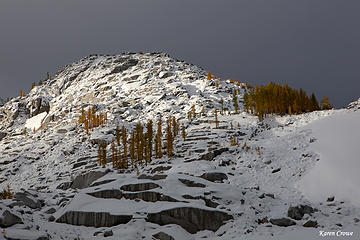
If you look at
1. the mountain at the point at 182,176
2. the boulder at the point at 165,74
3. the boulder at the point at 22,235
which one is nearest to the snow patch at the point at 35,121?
the mountain at the point at 182,176

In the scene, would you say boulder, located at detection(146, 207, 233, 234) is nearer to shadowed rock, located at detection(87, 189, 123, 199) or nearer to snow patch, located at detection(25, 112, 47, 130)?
shadowed rock, located at detection(87, 189, 123, 199)

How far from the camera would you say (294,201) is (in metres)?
29.1

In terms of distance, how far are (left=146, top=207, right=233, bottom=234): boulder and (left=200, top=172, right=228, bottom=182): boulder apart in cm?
1511

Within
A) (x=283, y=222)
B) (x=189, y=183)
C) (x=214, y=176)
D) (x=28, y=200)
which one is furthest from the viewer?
(x=214, y=176)

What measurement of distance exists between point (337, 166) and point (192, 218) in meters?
20.2

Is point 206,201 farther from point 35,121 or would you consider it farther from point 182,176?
point 35,121

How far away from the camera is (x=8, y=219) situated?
2002 cm

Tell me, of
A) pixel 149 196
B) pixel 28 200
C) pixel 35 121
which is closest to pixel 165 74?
pixel 35 121

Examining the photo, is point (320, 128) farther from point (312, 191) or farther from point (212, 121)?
point (212, 121)

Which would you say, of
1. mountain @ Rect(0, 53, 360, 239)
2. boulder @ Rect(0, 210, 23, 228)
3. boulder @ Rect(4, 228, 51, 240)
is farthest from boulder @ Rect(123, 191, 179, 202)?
boulder @ Rect(0, 210, 23, 228)

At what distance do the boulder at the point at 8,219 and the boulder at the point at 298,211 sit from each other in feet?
73.8

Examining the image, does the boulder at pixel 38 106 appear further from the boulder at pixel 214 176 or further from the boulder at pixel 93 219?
the boulder at pixel 93 219

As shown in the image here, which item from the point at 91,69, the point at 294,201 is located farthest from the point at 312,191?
the point at 91,69

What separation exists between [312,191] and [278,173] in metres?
8.67
